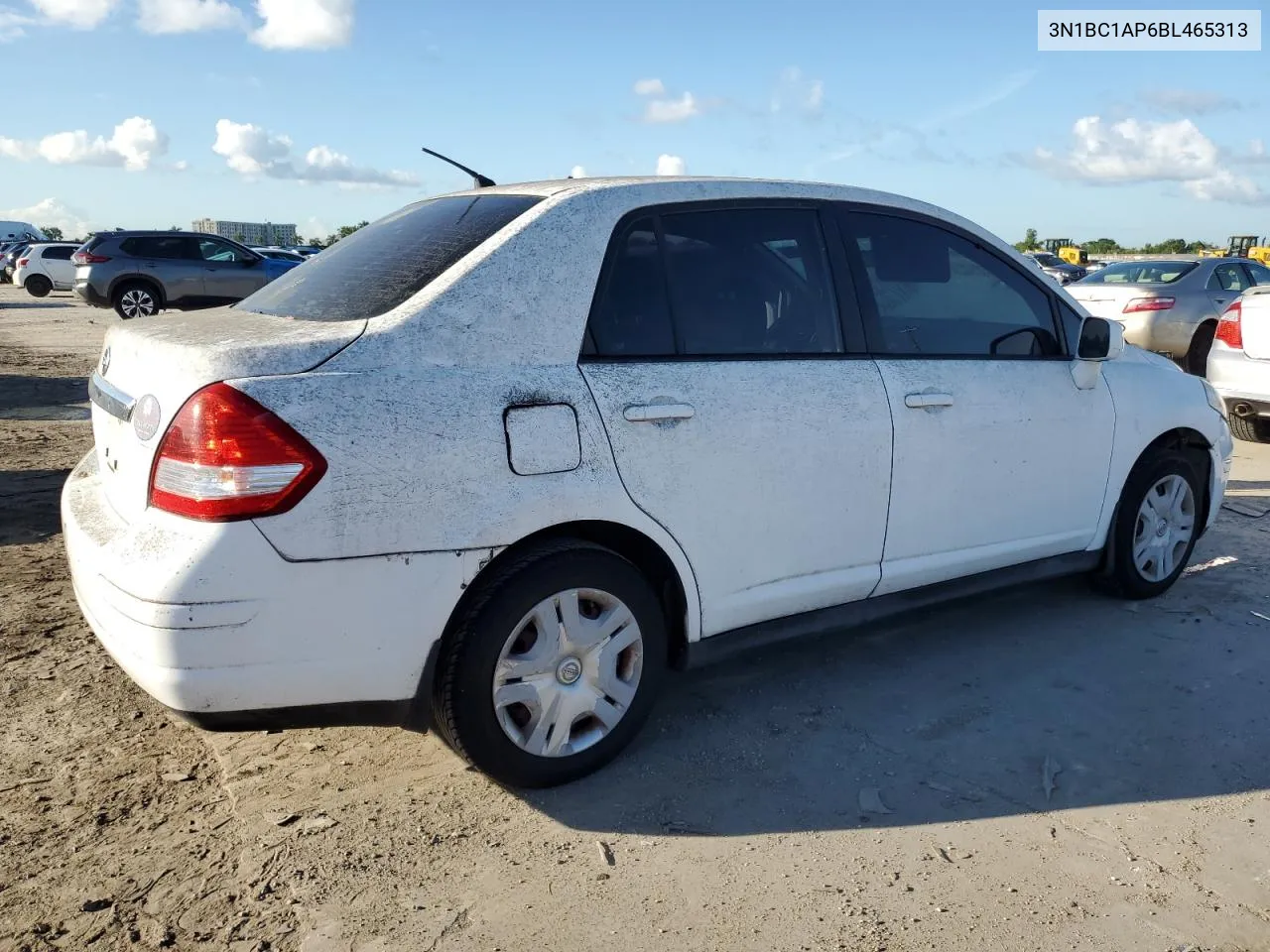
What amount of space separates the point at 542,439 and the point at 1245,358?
301 inches

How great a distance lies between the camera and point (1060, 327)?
4340mm

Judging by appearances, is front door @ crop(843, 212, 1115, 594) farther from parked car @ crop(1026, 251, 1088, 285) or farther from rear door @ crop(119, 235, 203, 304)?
parked car @ crop(1026, 251, 1088, 285)

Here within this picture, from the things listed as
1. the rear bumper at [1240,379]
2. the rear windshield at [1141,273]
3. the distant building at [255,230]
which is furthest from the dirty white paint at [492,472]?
the distant building at [255,230]

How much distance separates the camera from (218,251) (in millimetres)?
20328

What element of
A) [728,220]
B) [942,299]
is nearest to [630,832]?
[728,220]

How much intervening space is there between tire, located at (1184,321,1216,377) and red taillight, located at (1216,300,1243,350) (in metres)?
3.78

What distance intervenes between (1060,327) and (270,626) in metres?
3.22

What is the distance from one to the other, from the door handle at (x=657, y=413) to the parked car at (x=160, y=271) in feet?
60.0

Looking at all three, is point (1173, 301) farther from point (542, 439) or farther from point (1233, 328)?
point (542, 439)

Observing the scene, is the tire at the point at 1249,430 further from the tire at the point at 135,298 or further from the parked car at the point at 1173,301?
the tire at the point at 135,298

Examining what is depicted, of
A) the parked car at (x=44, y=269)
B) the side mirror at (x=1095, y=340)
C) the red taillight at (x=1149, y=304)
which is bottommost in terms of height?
the red taillight at (x=1149, y=304)

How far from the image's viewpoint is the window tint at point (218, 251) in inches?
798

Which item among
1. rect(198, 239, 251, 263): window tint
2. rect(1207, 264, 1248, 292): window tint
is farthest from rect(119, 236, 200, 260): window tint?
rect(1207, 264, 1248, 292): window tint

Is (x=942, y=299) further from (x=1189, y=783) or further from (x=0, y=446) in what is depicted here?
(x=0, y=446)
